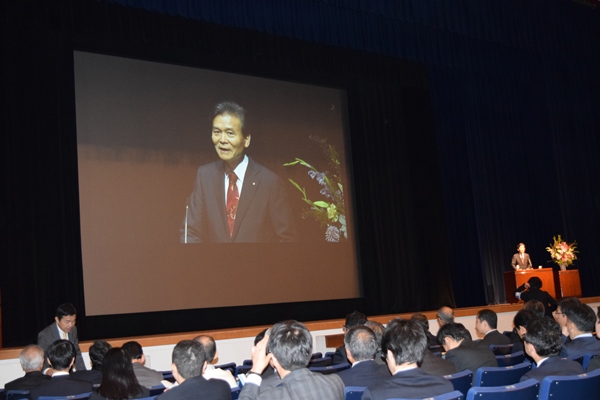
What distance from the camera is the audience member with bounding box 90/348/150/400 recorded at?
3.73 m

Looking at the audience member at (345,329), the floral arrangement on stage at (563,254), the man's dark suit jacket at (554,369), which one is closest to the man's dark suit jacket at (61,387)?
the audience member at (345,329)

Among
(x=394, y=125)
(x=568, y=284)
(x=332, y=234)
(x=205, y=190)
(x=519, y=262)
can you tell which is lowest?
(x=568, y=284)

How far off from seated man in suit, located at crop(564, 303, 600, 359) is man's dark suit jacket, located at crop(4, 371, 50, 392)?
350cm

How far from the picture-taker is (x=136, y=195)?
9453 millimetres

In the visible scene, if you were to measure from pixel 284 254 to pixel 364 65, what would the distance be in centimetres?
386

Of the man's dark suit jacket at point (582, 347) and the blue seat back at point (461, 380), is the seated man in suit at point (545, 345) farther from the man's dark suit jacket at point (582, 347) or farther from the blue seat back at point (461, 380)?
the man's dark suit jacket at point (582, 347)

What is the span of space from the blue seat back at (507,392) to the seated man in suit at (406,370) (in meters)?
0.13

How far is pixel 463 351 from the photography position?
15.1 feet

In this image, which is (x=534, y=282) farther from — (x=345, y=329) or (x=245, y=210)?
(x=245, y=210)

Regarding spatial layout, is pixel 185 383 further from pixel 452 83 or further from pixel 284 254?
pixel 452 83

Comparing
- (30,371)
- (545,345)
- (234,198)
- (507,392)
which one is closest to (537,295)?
(234,198)

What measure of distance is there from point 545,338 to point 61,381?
2.87 m

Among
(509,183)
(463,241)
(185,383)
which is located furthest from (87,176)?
(509,183)

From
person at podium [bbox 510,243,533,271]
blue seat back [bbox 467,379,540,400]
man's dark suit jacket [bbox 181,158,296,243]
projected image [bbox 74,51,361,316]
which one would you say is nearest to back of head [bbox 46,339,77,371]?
blue seat back [bbox 467,379,540,400]
